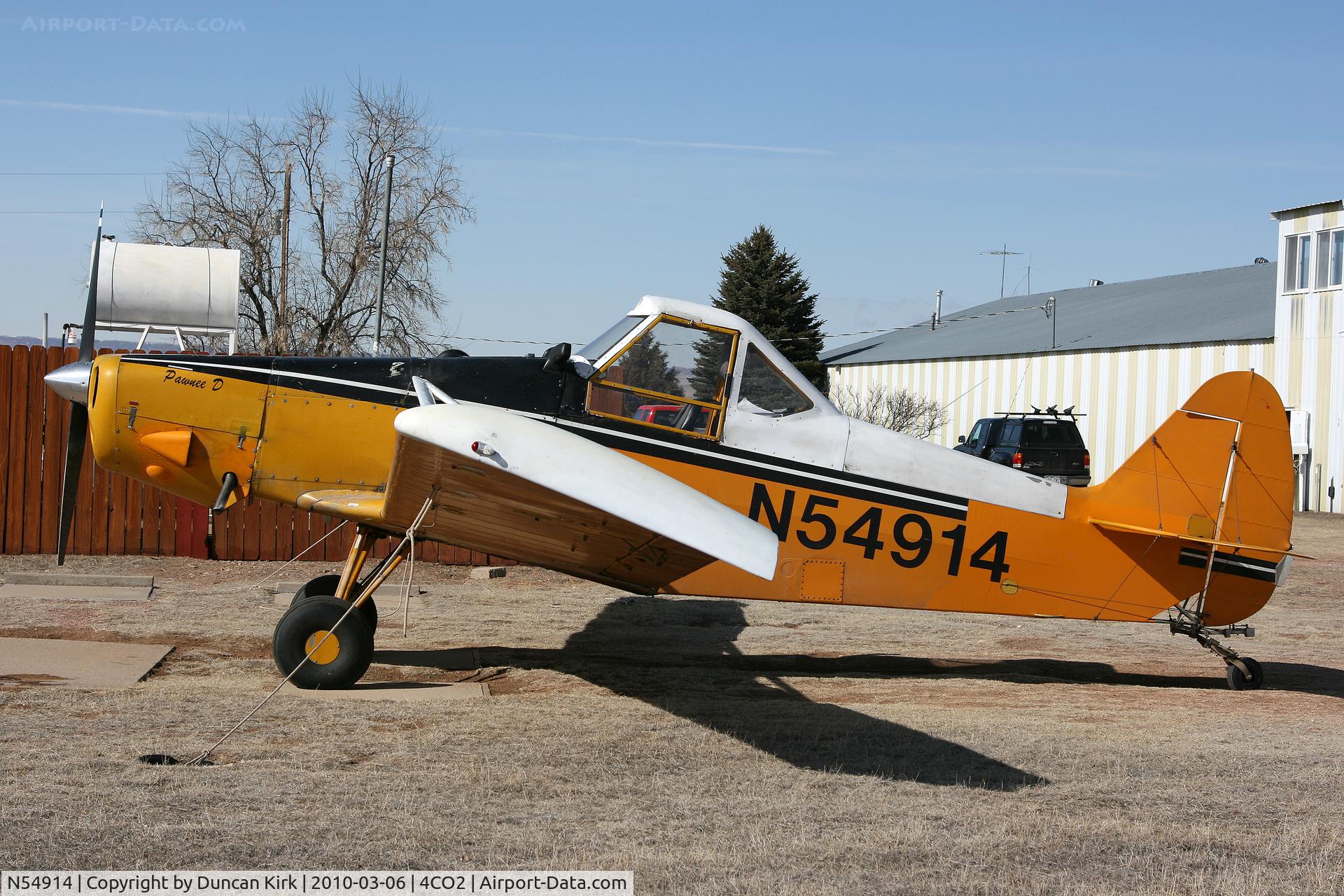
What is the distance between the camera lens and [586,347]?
7527mm

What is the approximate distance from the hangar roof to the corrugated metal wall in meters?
0.31

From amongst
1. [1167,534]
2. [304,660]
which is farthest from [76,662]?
[1167,534]

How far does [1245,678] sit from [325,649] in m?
6.82

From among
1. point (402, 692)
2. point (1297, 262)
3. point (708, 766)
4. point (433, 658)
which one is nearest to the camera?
point (708, 766)

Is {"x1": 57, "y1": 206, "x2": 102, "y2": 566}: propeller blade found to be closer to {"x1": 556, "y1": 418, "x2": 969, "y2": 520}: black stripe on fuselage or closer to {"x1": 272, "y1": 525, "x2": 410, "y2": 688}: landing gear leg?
{"x1": 272, "y1": 525, "x2": 410, "y2": 688}: landing gear leg

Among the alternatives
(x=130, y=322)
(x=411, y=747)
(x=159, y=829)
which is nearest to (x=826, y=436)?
(x=411, y=747)

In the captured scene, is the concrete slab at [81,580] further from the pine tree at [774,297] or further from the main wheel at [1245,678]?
the pine tree at [774,297]

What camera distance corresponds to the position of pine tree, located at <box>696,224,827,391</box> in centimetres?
4719

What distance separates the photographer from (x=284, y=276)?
100 feet

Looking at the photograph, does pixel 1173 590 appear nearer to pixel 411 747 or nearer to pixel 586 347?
pixel 586 347

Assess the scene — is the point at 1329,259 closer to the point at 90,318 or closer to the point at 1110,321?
the point at 1110,321

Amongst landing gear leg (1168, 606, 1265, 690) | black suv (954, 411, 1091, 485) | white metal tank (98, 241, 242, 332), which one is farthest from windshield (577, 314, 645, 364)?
black suv (954, 411, 1091, 485)

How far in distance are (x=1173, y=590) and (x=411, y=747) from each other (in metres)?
5.81

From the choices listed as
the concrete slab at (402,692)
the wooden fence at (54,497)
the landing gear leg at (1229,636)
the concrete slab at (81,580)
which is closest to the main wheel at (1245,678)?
the landing gear leg at (1229,636)
